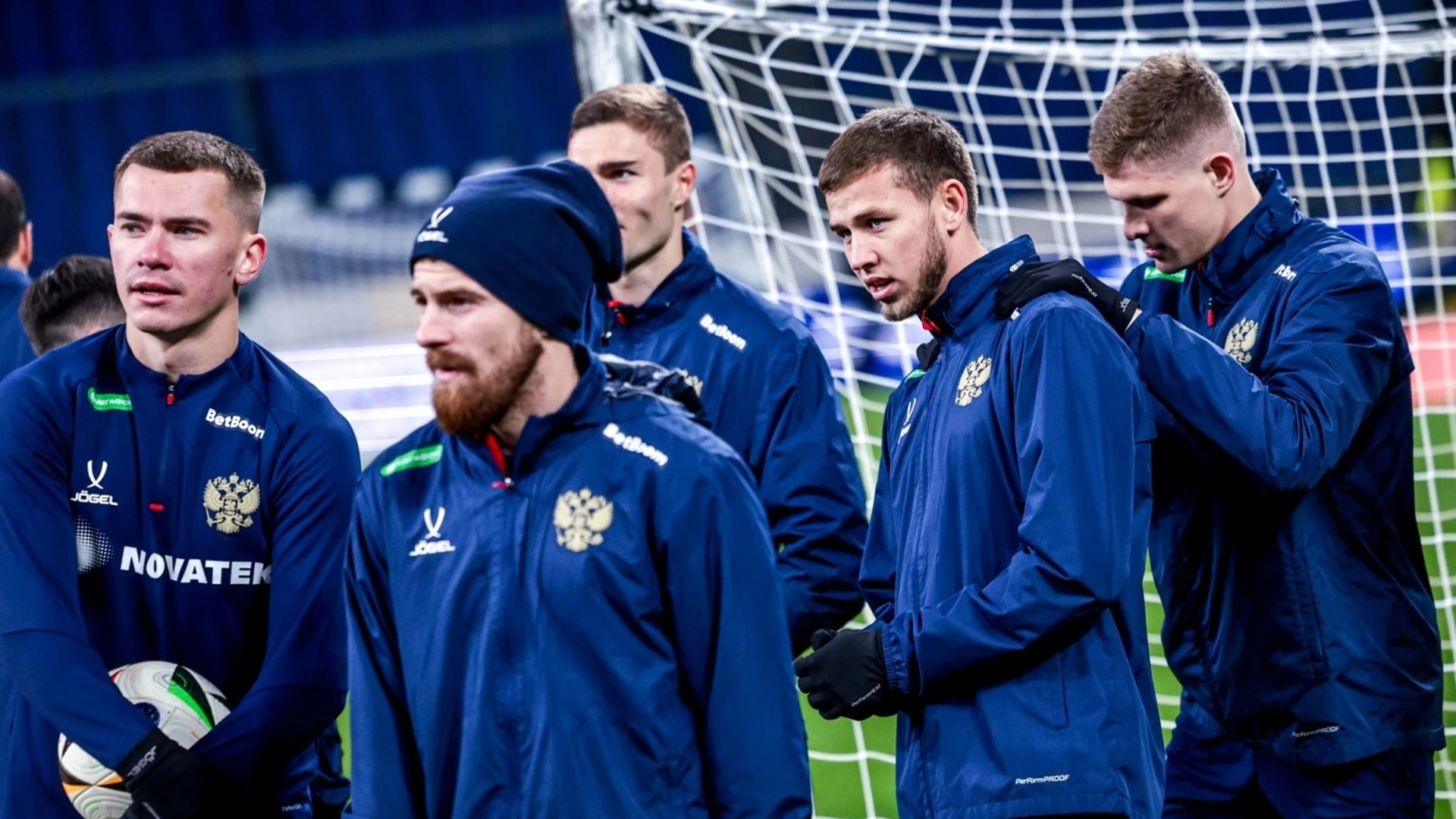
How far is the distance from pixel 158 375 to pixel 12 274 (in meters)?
1.92

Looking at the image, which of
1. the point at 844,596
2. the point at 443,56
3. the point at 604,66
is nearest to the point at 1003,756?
the point at 844,596

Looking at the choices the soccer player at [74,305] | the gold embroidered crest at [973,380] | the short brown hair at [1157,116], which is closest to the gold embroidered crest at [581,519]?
the gold embroidered crest at [973,380]

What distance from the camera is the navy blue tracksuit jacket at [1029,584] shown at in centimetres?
288

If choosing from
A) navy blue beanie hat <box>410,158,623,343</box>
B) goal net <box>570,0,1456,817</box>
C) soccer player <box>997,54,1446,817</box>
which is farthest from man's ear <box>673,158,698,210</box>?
navy blue beanie hat <box>410,158,623,343</box>

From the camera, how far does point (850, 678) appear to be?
118 inches

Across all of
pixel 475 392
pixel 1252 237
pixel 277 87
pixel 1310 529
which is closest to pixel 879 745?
pixel 1310 529

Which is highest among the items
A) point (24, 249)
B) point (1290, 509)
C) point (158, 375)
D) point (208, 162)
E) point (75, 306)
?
point (24, 249)

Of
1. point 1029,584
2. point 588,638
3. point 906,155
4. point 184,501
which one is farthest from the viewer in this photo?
point 184,501

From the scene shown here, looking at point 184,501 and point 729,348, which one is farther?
point 729,348

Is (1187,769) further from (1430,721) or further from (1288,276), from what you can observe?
(1288,276)

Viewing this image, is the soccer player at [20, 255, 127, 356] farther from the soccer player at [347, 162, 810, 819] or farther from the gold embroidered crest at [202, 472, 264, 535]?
the soccer player at [347, 162, 810, 819]

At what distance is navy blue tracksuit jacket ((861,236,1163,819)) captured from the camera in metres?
2.88

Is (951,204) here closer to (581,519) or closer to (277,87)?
(581,519)

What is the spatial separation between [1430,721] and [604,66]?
9.71ft
